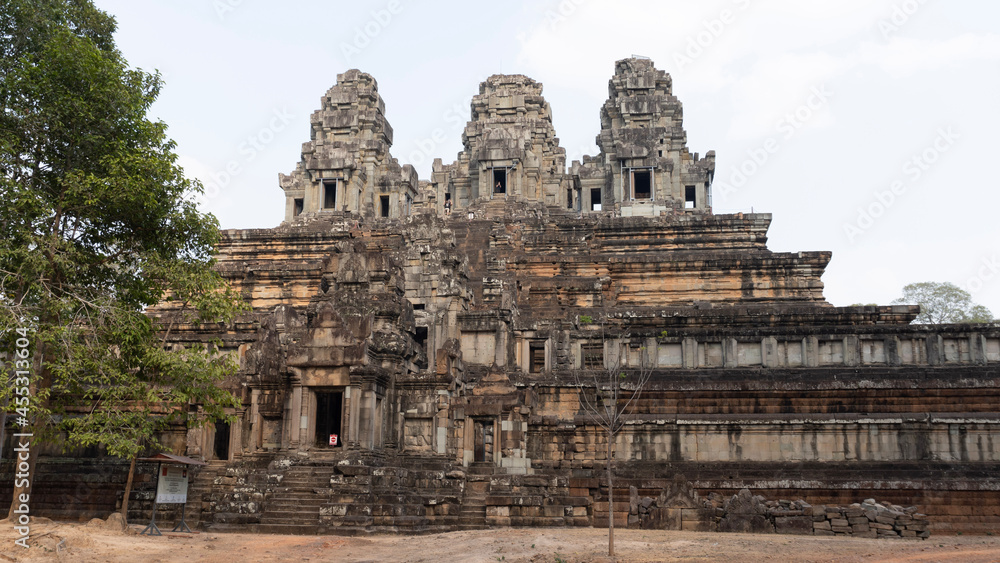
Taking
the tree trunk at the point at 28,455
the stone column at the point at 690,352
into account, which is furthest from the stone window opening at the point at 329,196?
the tree trunk at the point at 28,455

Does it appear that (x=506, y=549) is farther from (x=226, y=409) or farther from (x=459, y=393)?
(x=226, y=409)

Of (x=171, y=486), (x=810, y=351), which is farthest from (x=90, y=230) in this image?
(x=810, y=351)

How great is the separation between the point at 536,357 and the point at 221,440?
400 inches

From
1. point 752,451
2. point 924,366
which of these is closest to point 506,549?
point 752,451

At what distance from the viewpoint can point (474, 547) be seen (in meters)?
17.9

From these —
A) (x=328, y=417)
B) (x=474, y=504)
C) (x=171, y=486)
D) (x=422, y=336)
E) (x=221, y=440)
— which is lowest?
(x=474, y=504)

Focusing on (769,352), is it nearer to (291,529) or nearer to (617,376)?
(617,376)

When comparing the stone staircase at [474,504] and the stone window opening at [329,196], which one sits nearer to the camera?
the stone staircase at [474,504]

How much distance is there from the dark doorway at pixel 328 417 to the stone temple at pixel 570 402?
6 centimetres

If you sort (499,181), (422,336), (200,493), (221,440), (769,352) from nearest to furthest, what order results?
(200,493), (221,440), (769,352), (422,336), (499,181)

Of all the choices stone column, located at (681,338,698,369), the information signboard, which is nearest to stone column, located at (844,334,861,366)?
stone column, located at (681,338,698,369)

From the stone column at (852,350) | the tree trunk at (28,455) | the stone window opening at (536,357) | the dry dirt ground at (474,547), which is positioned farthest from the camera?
the stone window opening at (536,357)

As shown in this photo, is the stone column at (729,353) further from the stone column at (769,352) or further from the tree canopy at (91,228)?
the tree canopy at (91,228)

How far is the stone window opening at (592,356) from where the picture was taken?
28125 mm
